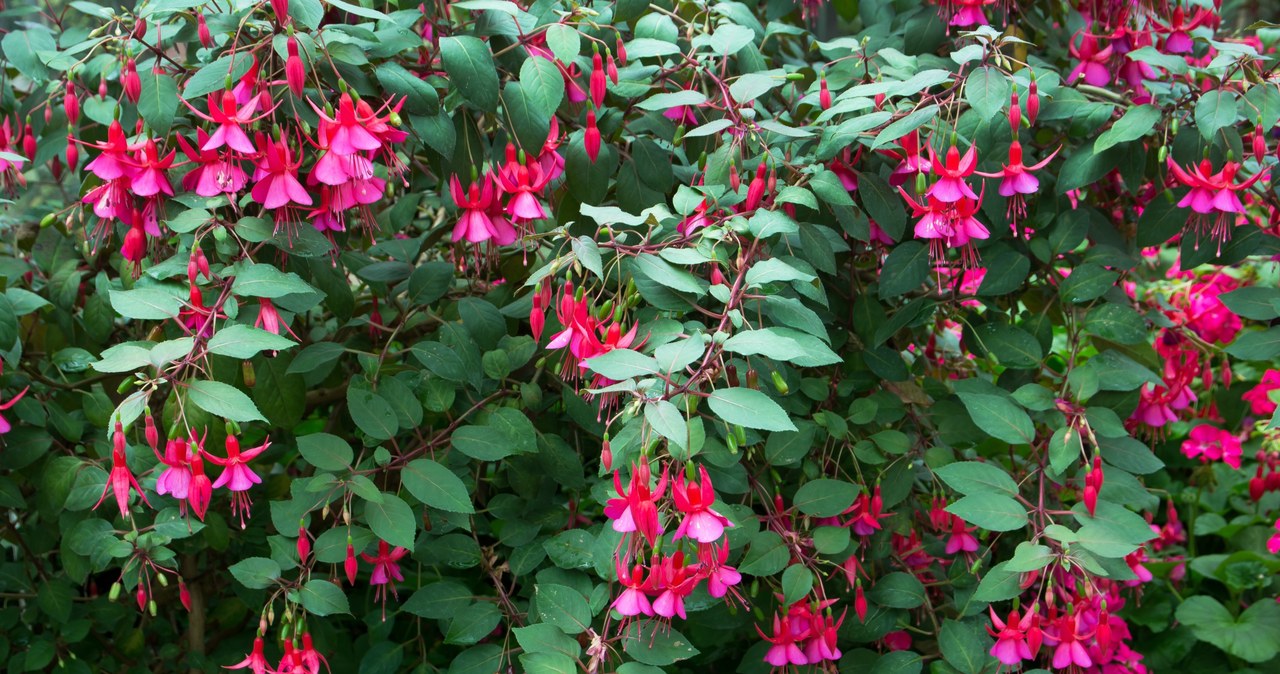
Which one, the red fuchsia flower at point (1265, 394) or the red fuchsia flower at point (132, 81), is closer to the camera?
the red fuchsia flower at point (132, 81)

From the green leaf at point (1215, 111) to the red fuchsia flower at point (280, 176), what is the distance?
848 millimetres

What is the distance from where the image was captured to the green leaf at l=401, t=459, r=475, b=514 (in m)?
1.02

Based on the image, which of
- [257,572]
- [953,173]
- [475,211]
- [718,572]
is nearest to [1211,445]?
[953,173]

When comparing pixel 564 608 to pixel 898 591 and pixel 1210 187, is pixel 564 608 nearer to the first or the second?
pixel 898 591

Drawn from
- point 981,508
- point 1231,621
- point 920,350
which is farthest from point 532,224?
point 1231,621

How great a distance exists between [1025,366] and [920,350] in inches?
14.6

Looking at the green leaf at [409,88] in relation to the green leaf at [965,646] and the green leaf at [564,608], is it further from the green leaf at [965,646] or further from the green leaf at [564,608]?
the green leaf at [965,646]

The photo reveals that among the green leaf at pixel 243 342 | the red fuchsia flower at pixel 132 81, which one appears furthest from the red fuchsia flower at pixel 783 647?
the red fuchsia flower at pixel 132 81

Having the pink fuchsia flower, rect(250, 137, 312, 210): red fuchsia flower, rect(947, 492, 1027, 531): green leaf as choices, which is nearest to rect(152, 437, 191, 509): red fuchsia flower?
the pink fuchsia flower

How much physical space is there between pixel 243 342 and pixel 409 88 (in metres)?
0.31

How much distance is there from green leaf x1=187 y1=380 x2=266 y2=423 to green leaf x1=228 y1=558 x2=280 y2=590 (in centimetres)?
27

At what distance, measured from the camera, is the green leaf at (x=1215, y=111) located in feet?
3.36

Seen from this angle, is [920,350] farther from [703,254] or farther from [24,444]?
[24,444]

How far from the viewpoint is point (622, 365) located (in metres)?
0.81
